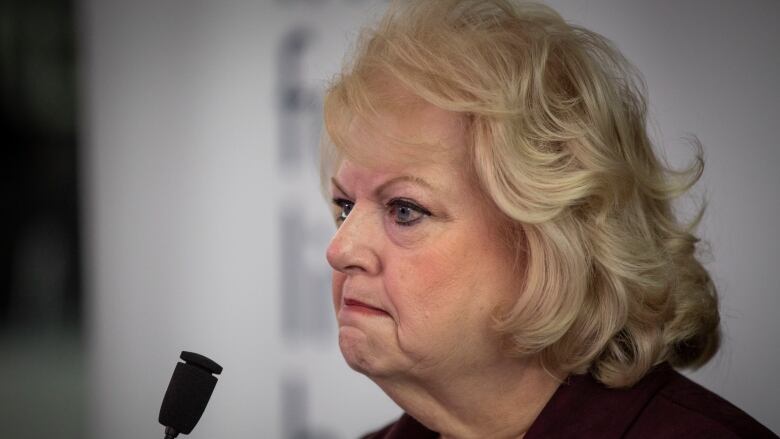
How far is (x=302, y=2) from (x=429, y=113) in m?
1.58

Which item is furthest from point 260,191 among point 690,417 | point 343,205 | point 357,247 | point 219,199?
point 690,417

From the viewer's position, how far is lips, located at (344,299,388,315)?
51.4 inches

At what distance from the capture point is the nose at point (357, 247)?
1303mm

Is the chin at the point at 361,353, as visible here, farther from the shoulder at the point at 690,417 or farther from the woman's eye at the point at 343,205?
the shoulder at the point at 690,417

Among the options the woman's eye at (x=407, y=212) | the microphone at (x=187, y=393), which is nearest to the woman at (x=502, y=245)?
the woman's eye at (x=407, y=212)

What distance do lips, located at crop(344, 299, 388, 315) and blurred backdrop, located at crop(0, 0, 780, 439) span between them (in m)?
1.13

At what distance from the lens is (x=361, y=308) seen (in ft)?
4.31

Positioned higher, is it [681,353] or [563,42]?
[563,42]

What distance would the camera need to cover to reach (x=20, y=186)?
10.6 feet

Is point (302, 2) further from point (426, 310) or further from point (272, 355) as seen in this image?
point (426, 310)

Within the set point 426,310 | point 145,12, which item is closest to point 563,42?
point 426,310

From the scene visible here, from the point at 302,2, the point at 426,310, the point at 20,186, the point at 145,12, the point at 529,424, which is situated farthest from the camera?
the point at 20,186

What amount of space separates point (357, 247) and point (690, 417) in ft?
1.89

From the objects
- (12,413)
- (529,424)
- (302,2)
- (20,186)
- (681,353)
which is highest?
(302,2)
